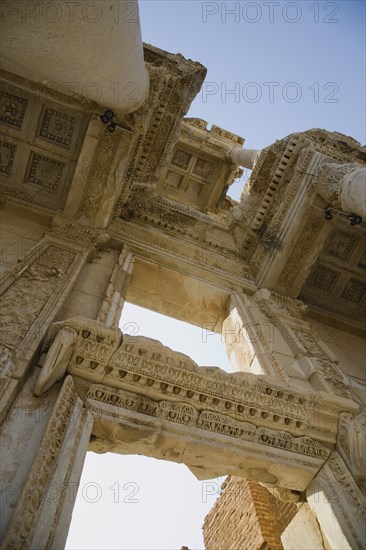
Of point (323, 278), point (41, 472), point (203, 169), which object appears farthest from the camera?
point (203, 169)

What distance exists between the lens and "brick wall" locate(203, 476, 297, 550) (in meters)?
5.69

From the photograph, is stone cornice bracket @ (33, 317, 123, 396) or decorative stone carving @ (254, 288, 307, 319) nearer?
stone cornice bracket @ (33, 317, 123, 396)

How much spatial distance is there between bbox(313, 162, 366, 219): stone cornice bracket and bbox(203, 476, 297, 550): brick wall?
406cm

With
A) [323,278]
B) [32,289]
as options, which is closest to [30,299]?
[32,289]

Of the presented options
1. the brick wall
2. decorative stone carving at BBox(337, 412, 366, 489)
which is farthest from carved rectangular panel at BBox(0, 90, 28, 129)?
the brick wall

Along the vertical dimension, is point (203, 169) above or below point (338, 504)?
above

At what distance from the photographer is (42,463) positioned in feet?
9.07

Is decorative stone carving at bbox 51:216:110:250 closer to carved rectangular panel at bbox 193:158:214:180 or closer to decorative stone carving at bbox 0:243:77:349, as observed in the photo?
decorative stone carving at bbox 0:243:77:349

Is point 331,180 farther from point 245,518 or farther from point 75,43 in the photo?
point 245,518

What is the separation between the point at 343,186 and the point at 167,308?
3280 mm

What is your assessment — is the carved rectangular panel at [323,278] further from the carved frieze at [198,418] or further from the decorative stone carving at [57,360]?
the decorative stone carving at [57,360]

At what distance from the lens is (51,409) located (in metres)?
3.23

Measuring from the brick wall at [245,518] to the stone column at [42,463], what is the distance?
3409 mm

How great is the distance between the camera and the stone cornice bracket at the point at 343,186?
5850 mm
